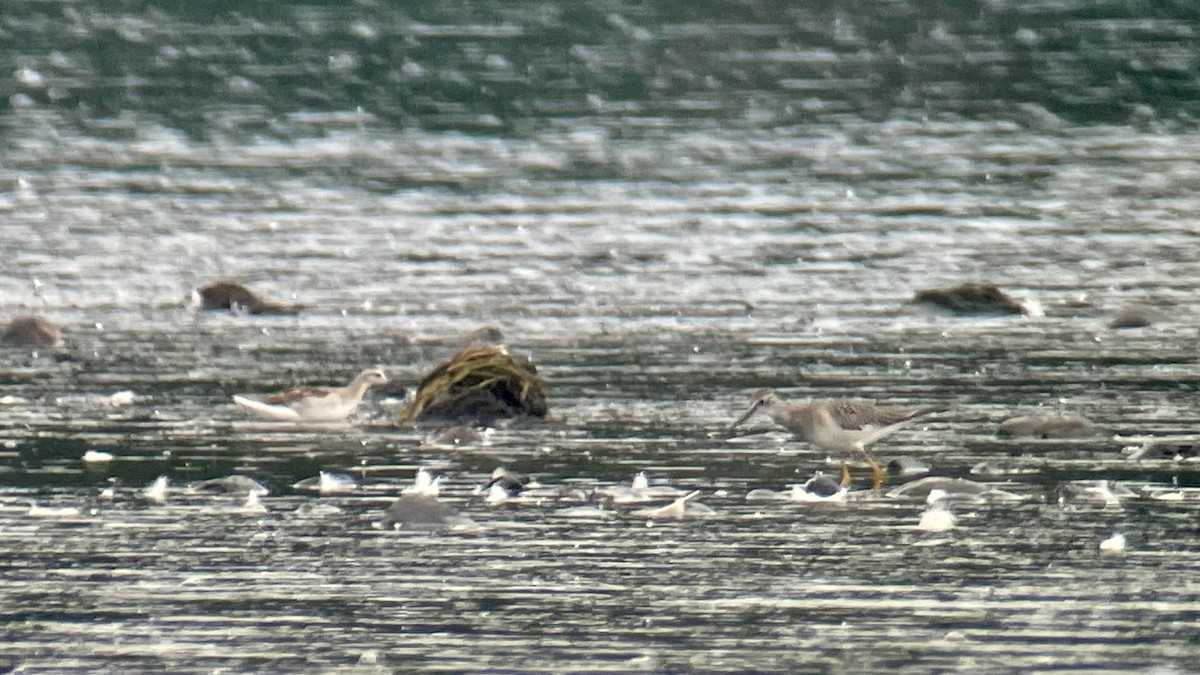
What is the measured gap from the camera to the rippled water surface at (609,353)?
911 cm

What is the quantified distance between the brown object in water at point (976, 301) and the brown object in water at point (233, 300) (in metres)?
4.95

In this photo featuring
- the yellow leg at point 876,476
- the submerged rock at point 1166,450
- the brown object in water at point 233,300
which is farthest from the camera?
the brown object in water at point 233,300

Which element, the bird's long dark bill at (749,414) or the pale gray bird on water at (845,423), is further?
the bird's long dark bill at (749,414)

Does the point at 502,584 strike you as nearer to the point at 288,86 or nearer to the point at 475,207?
the point at 475,207

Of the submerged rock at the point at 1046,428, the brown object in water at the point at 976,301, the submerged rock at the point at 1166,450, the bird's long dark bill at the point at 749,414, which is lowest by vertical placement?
the brown object in water at the point at 976,301

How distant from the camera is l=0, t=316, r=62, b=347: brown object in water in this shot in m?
16.7

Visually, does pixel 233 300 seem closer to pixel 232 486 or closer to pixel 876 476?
pixel 232 486

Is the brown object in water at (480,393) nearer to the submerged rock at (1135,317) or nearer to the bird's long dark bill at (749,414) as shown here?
the bird's long dark bill at (749,414)

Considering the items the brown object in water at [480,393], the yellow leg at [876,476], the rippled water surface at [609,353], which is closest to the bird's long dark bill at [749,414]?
the rippled water surface at [609,353]

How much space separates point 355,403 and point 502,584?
4.33m

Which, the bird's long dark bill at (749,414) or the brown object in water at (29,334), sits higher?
the bird's long dark bill at (749,414)

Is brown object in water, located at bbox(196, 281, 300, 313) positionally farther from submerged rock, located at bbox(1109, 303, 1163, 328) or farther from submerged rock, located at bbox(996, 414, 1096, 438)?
submerged rock, located at bbox(996, 414, 1096, 438)

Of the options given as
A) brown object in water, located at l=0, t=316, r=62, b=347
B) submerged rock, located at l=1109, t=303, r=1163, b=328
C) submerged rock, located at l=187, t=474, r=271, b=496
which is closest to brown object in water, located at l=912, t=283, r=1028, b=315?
submerged rock, located at l=1109, t=303, r=1163, b=328

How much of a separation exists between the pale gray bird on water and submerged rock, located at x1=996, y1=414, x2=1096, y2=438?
0.83 metres
